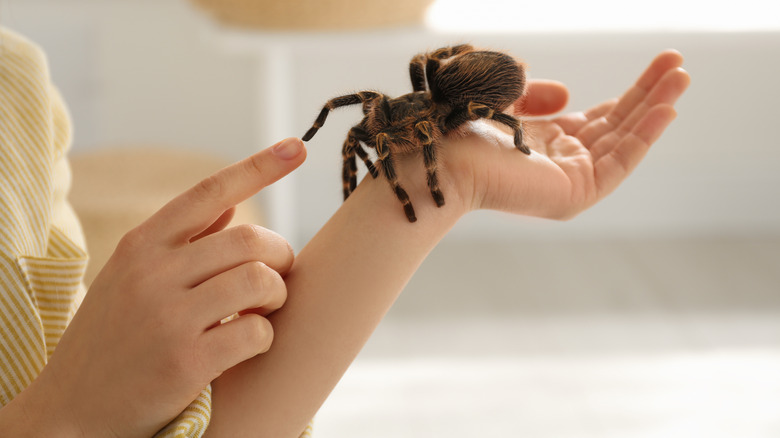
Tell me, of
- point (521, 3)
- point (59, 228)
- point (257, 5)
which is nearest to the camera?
point (59, 228)

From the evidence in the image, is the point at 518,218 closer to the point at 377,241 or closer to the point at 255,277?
the point at 377,241

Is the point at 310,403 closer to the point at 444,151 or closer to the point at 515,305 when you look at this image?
the point at 444,151

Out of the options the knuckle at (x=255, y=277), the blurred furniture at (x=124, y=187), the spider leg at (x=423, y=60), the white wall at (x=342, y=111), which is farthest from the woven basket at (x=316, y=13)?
the knuckle at (x=255, y=277)

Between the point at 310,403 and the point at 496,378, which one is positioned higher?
the point at 310,403

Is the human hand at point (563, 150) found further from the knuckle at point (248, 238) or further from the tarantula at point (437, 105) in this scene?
the knuckle at point (248, 238)

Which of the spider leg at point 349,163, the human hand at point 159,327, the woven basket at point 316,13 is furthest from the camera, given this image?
the woven basket at point 316,13

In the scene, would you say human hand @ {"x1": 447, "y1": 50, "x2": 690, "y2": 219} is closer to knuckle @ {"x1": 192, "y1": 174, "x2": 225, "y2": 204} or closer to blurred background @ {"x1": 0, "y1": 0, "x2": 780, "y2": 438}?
knuckle @ {"x1": 192, "y1": 174, "x2": 225, "y2": 204}

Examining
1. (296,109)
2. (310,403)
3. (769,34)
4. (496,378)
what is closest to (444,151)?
(310,403)
